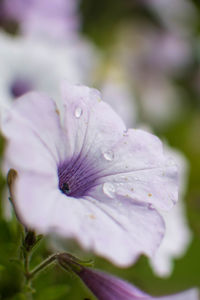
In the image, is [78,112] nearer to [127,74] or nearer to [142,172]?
[142,172]

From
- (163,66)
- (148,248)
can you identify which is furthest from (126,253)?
(163,66)

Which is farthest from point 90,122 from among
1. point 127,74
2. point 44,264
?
point 127,74

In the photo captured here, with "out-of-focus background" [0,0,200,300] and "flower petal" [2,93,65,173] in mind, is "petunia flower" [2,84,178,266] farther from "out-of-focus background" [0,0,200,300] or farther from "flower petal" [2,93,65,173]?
"out-of-focus background" [0,0,200,300]

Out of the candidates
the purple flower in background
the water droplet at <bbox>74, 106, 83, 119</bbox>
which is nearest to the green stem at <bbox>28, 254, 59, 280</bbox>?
the water droplet at <bbox>74, 106, 83, 119</bbox>

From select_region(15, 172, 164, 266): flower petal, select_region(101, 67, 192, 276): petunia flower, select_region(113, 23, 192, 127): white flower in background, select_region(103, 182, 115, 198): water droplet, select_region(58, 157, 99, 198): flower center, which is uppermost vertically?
select_region(15, 172, 164, 266): flower petal

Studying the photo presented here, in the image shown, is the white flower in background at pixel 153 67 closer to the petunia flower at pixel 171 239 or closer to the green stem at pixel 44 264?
the petunia flower at pixel 171 239

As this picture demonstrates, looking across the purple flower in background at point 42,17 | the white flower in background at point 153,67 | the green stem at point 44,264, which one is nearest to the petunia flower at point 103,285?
the green stem at point 44,264

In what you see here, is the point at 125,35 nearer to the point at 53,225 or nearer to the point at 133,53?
the point at 133,53
